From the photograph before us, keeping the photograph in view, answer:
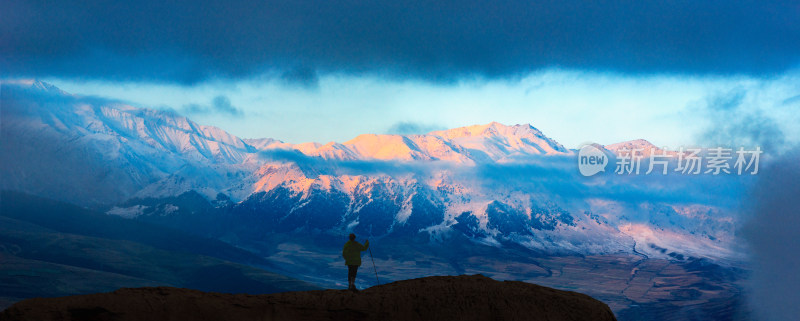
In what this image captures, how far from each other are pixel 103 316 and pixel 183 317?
12.0ft

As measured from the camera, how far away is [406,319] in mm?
38344

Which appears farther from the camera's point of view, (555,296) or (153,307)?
(555,296)

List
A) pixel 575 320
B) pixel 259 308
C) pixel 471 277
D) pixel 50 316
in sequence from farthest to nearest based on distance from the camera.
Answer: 1. pixel 471 277
2. pixel 575 320
3. pixel 259 308
4. pixel 50 316

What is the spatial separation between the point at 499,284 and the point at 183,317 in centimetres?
1740

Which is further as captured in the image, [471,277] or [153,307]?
[471,277]

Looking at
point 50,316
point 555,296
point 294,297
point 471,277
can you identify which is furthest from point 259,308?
point 555,296

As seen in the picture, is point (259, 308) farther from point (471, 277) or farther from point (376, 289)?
point (471, 277)

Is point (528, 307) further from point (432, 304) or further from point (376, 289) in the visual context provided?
point (376, 289)

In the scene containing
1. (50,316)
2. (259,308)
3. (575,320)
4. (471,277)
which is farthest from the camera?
(471,277)

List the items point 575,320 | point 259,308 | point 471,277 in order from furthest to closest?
point 471,277 → point 575,320 → point 259,308

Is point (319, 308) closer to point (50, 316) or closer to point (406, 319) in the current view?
point (406, 319)

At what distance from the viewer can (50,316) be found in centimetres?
3362

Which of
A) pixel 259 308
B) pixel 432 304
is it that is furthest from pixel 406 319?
pixel 259 308

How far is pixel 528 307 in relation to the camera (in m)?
40.1
